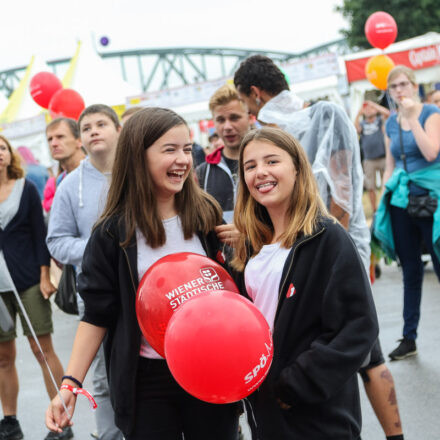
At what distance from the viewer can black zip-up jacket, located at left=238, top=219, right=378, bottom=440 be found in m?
1.85

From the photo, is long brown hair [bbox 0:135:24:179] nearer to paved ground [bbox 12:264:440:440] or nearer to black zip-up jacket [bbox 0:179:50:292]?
black zip-up jacket [bbox 0:179:50:292]

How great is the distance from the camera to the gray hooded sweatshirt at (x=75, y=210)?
3416 millimetres

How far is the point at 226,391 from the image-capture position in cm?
175

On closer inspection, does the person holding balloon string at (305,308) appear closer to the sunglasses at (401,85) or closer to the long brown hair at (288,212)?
the long brown hair at (288,212)

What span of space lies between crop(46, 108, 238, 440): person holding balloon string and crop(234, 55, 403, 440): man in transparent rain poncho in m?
0.96

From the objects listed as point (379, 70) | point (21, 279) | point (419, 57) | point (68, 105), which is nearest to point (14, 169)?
point (21, 279)

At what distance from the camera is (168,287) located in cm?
202

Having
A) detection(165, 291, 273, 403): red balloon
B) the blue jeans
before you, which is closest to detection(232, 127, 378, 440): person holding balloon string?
A: detection(165, 291, 273, 403): red balloon

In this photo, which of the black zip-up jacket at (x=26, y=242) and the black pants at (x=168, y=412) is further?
the black zip-up jacket at (x=26, y=242)

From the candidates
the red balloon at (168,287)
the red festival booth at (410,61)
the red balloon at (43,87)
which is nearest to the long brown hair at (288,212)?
the red balloon at (168,287)

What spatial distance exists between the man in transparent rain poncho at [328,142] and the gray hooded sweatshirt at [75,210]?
3.26 ft

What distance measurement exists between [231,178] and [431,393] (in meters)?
1.84

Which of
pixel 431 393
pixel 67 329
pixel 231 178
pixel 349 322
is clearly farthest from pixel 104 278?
pixel 67 329

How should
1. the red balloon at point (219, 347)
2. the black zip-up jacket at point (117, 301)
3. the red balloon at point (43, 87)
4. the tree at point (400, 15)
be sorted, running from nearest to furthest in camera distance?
1. the red balloon at point (219, 347)
2. the black zip-up jacket at point (117, 301)
3. the red balloon at point (43, 87)
4. the tree at point (400, 15)
